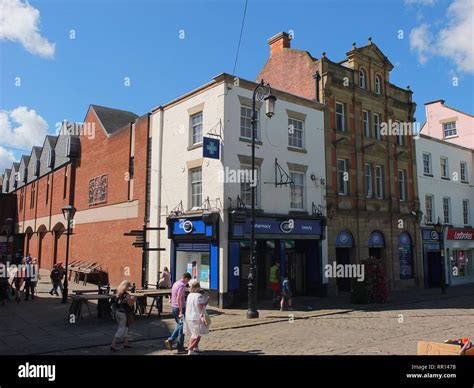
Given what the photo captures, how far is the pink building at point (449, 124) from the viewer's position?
34.6m

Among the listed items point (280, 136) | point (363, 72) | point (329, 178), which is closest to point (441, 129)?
point (363, 72)

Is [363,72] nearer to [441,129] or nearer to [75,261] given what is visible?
[441,129]

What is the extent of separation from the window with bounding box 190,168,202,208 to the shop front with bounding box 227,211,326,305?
8.19ft

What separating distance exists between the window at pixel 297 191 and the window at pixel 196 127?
492 centimetres

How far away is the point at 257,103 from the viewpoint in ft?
63.6

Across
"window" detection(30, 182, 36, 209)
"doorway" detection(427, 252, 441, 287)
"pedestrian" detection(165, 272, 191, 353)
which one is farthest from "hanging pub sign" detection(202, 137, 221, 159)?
"window" detection(30, 182, 36, 209)

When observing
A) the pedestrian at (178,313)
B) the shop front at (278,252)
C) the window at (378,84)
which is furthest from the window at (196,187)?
the window at (378,84)

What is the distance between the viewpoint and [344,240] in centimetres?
2297

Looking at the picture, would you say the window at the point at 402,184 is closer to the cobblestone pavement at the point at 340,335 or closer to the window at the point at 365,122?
the window at the point at 365,122

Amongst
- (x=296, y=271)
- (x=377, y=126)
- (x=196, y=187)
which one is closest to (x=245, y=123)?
(x=196, y=187)

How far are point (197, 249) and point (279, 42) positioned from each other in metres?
15.4

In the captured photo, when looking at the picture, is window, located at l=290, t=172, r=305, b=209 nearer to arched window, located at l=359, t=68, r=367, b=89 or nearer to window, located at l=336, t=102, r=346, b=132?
window, located at l=336, t=102, r=346, b=132

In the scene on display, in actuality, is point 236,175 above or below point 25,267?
above
